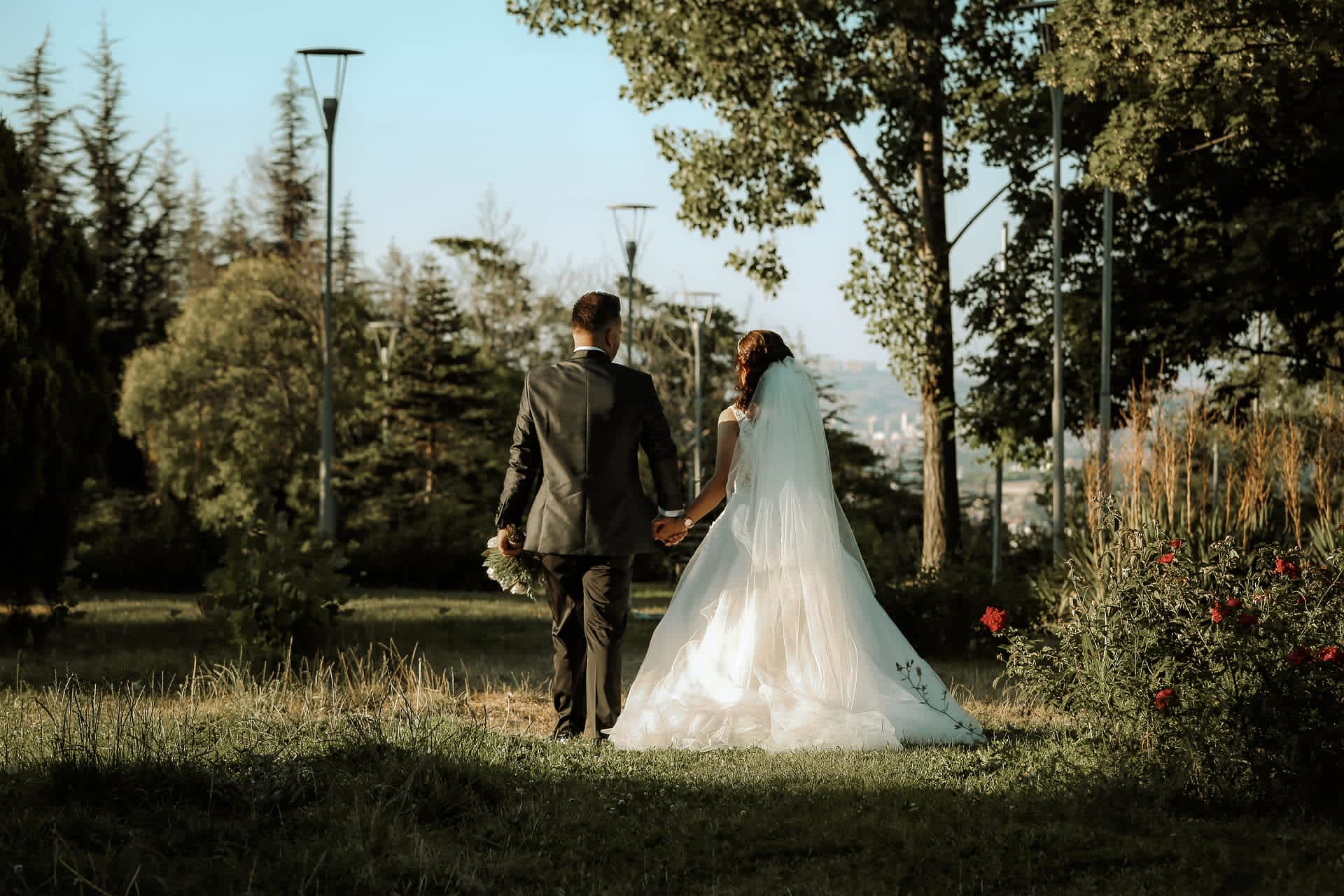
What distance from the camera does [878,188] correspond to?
1873 centimetres

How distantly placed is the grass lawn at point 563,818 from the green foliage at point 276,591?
3.75m

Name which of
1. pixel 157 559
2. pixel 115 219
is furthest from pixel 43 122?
pixel 157 559

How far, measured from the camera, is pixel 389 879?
15.4 feet

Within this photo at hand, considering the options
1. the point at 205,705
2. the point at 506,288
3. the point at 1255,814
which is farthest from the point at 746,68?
the point at 506,288

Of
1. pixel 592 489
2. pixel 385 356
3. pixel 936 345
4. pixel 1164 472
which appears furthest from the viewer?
pixel 385 356

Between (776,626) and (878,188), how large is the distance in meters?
12.5

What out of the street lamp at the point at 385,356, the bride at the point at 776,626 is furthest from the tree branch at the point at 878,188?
the street lamp at the point at 385,356

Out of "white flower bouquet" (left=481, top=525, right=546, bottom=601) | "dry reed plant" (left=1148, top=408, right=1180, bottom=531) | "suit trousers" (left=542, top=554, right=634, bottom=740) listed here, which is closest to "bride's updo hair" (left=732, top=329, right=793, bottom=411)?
"suit trousers" (left=542, top=554, right=634, bottom=740)

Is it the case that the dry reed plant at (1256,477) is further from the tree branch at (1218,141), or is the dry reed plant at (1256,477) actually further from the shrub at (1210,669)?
the tree branch at (1218,141)

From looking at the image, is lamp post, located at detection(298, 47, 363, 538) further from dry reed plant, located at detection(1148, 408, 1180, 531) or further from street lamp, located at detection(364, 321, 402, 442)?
street lamp, located at detection(364, 321, 402, 442)

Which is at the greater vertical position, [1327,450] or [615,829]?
[1327,450]

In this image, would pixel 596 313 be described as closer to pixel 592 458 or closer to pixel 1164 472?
pixel 592 458

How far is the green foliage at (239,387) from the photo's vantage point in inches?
1566

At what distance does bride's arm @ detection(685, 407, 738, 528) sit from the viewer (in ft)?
24.9
